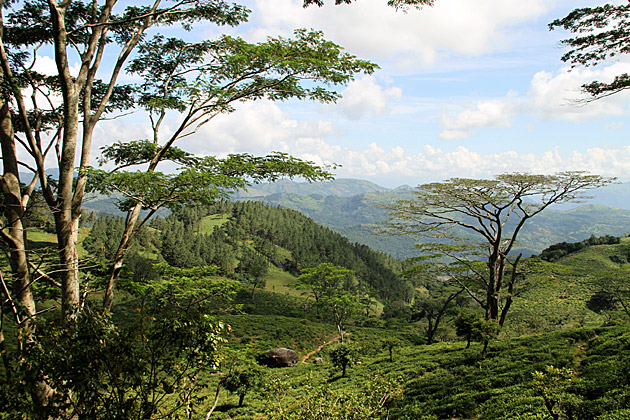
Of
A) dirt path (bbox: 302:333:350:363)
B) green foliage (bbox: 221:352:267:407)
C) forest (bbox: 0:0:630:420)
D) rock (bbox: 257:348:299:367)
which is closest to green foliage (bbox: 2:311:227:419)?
forest (bbox: 0:0:630:420)

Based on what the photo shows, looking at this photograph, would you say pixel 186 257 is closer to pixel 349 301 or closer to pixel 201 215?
pixel 201 215

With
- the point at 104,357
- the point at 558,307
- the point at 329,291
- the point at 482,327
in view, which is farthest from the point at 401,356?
the point at 558,307

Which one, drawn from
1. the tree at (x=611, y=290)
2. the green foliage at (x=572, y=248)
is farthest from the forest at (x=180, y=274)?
the green foliage at (x=572, y=248)

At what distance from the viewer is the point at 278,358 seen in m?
30.8

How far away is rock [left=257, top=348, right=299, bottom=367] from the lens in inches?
1205

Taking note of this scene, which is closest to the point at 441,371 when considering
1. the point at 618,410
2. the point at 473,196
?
the point at 618,410

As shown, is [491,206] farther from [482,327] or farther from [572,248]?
[572,248]

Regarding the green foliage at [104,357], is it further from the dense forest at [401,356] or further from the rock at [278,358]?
the rock at [278,358]

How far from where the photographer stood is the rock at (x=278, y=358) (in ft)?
100

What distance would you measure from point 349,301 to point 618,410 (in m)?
23.5

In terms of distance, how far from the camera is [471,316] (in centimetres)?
1712

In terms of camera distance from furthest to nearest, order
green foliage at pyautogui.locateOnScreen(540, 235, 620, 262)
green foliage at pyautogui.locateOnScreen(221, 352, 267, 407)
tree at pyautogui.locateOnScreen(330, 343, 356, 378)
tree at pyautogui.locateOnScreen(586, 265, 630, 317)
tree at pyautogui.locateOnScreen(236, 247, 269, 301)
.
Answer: tree at pyautogui.locateOnScreen(236, 247, 269, 301), green foliage at pyautogui.locateOnScreen(540, 235, 620, 262), tree at pyautogui.locateOnScreen(586, 265, 630, 317), tree at pyautogui.locateOnScreen(330, 343, 356, 378), green foliage at pyautogui.locateOnScreen(221, 352, 267, 407)

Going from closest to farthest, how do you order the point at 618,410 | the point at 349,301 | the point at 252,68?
the point at 618,410, the point at 252,68, the point at 349,301

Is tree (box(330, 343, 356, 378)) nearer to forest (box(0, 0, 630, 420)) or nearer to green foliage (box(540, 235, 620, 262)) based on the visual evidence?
forest (box(0, 0, 630, 420))
